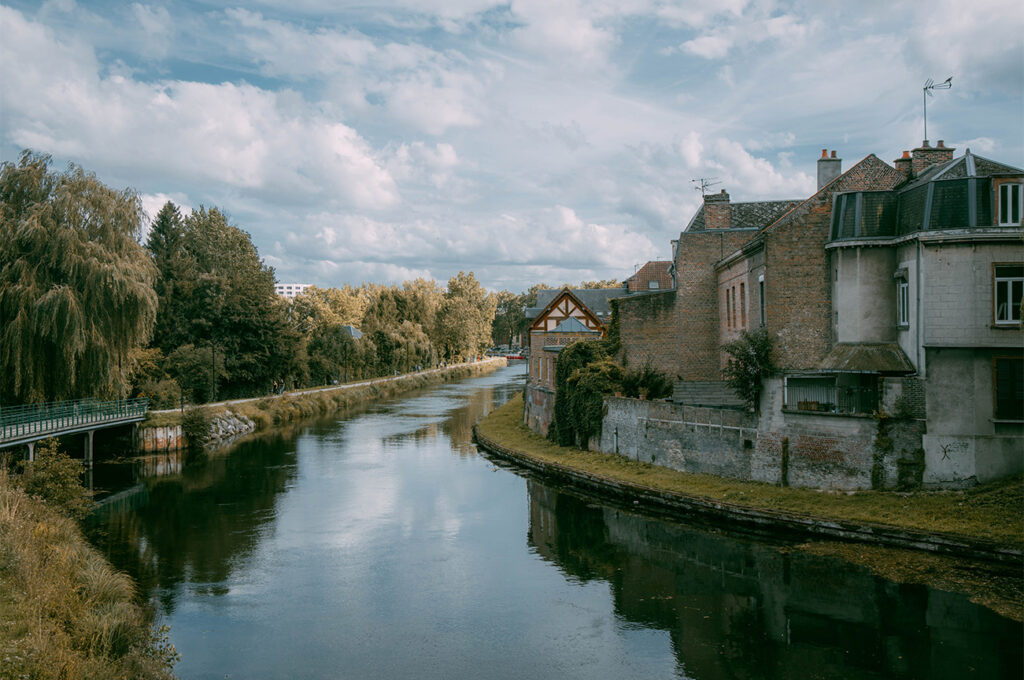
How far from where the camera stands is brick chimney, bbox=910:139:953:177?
18.9 meters

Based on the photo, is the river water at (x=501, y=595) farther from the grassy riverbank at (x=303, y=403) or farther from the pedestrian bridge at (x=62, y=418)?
the grassy riverbank at (x=303, y=403)

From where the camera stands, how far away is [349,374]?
195ft

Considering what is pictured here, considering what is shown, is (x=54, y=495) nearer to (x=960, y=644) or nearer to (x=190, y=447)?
(x=190, y=447)

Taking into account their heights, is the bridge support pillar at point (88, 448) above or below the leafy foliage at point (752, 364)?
below

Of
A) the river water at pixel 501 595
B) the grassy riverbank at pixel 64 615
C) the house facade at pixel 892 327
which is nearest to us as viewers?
the grassy riverbank at pixel 64 615

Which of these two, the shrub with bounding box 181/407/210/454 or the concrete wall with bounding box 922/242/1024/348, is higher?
the concrete wall with bounding box 922/242/1024/348

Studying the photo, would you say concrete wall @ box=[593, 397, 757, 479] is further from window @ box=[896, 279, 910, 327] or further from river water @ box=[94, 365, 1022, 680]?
window @ box=[896, 279, 910, 327]

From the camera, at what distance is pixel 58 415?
23125 mm

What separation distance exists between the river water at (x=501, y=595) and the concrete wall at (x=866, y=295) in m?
5.56

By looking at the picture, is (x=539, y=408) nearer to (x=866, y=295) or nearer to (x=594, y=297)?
(x=866, y=295)

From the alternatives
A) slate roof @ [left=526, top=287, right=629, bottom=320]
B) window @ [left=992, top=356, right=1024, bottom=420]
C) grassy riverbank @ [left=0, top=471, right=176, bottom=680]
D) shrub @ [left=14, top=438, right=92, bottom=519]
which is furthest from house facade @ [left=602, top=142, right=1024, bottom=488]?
slate roof @ [left=526, top=287, right=629, bottom=320]

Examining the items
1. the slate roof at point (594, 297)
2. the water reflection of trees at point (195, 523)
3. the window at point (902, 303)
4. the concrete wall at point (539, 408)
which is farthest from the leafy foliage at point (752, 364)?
the slate roof at point (594, 297)

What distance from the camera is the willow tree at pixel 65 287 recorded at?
74.7ft

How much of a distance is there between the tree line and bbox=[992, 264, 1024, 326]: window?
2409 centimetres
